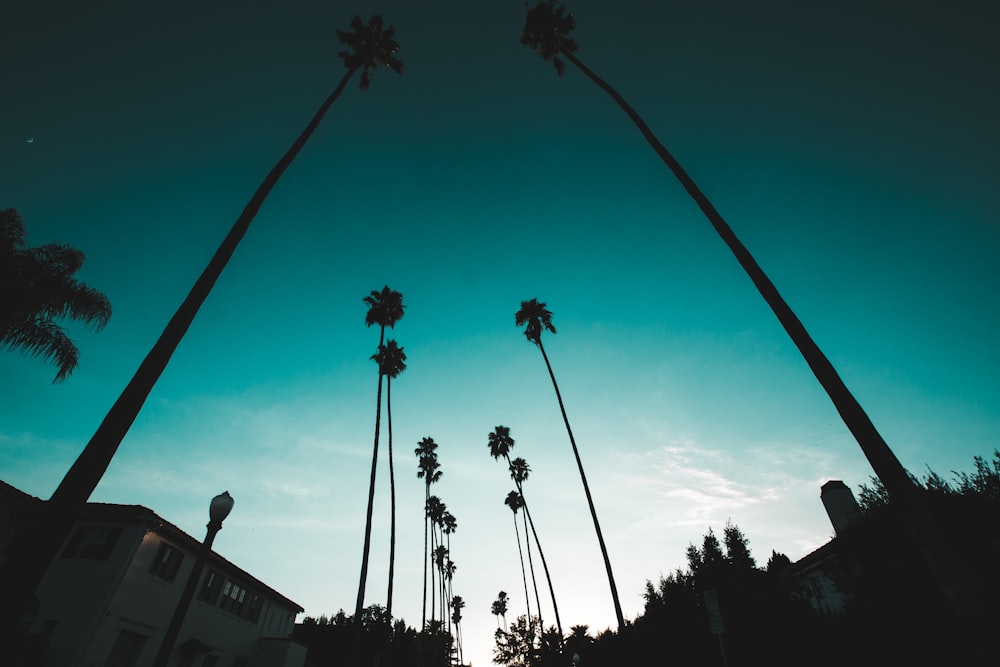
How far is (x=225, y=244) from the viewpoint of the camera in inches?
348

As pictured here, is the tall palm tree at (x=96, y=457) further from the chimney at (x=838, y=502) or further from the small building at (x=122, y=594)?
the chimney at (x=838, y=502)

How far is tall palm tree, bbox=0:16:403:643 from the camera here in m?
4.37

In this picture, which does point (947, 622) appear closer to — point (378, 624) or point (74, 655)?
point (74, 655)

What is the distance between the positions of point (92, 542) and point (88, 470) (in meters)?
20.4

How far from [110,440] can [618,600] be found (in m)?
24.1

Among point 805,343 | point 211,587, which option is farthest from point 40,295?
point 805,343

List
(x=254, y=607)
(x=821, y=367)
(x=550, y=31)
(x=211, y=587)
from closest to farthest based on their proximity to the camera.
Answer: (x=821, y=367) < (x=550, y=31) < (x=211, y=587) < (x=254, y=607)

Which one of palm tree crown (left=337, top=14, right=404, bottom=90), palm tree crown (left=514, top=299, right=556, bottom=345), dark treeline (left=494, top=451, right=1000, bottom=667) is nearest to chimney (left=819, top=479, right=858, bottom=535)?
dark treeline (left=494, top=451, right=1000, bottom=667)

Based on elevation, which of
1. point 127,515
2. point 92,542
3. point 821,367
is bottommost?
point 821,367

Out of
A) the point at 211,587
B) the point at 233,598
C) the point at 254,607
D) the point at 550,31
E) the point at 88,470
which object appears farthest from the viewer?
the point at 254,607

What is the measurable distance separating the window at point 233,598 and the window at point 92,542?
841 centimetres

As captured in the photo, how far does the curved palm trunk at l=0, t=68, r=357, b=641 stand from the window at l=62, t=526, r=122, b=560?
1826 centimetres

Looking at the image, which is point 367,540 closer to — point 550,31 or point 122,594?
point 122,594

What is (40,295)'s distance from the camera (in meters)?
14.5
